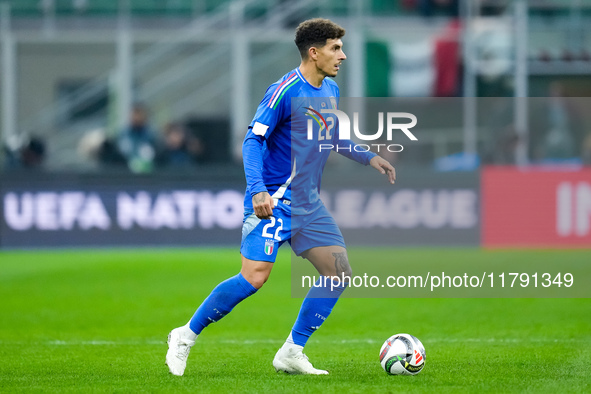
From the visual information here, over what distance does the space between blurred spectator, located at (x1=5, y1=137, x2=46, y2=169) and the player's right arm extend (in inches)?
423

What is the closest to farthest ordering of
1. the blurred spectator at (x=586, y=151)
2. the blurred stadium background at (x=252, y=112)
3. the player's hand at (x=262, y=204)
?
1. the player's hand at (x=262, y=204)
2. the blurred stadium background at (x=252, y=112)
3. the blurred spectator at (x=586, y=151)

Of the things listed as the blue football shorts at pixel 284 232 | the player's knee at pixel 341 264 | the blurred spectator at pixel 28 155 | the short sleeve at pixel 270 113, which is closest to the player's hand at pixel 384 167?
the blue football shorts at pixel 284 232

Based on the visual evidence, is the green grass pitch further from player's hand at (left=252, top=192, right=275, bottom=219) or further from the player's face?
the player's face

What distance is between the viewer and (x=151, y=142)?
52.9ft

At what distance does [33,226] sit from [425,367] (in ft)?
33.4

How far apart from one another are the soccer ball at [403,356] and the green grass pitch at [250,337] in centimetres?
6

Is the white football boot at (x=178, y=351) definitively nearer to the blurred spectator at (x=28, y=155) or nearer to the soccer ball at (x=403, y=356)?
the soccer ball at (x=403, y=356)

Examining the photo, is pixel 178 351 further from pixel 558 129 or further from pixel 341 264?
pixel 558 129

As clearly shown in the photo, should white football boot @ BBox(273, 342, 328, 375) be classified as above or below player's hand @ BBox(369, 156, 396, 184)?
below

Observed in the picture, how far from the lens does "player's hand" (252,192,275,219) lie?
5527mm

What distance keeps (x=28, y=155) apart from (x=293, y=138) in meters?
10.9

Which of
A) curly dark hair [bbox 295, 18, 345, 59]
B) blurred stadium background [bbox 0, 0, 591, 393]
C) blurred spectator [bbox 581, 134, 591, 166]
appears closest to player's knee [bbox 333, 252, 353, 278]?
curly dark hair [bbox 295, 18, 345, 59]

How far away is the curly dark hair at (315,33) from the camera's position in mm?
5869

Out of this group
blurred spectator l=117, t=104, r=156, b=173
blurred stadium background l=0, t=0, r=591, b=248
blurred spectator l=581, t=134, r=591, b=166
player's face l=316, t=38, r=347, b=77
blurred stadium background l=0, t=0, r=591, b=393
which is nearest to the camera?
player's face l=316, t=38, r=347, b=77
